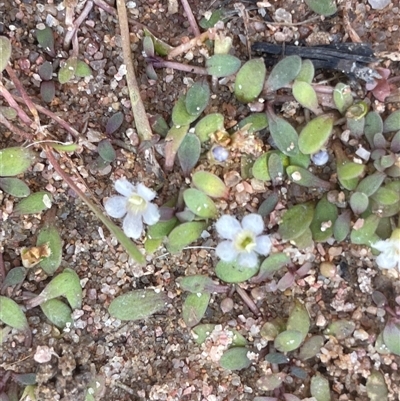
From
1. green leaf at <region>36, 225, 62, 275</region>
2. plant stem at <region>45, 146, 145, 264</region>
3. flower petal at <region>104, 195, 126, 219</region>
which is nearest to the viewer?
plant stem at <region>45, 146, 145, 264</region>

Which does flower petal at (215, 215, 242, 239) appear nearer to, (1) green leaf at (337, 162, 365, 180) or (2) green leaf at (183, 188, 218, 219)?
(2) green leaf at (183, 188, 218, 219)

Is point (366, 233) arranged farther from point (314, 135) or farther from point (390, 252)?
point (314, 135)

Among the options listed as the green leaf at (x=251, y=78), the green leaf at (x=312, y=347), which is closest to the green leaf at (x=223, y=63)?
the green leaf at (x=251, y=78)

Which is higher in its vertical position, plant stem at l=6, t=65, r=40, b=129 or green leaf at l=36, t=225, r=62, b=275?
plant stem at l=6, t=65, r=40, b=129

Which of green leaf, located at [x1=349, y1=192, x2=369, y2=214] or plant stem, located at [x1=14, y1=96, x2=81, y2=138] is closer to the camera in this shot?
green leaf, located at [x1=349, y1=192, x2=369, y2=214]

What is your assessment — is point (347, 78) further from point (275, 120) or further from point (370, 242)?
point (370, 242)

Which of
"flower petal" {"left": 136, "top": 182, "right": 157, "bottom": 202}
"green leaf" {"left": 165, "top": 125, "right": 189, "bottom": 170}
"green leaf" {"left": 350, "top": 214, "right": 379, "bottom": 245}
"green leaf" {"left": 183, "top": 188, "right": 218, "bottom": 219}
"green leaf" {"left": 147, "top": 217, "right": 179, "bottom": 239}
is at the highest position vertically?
"green leaf" {"left": 165, "top": 125, "right": 189, "bottom": 170}

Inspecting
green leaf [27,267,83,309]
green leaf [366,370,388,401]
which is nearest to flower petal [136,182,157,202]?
green leaf [27,267,83,309]
